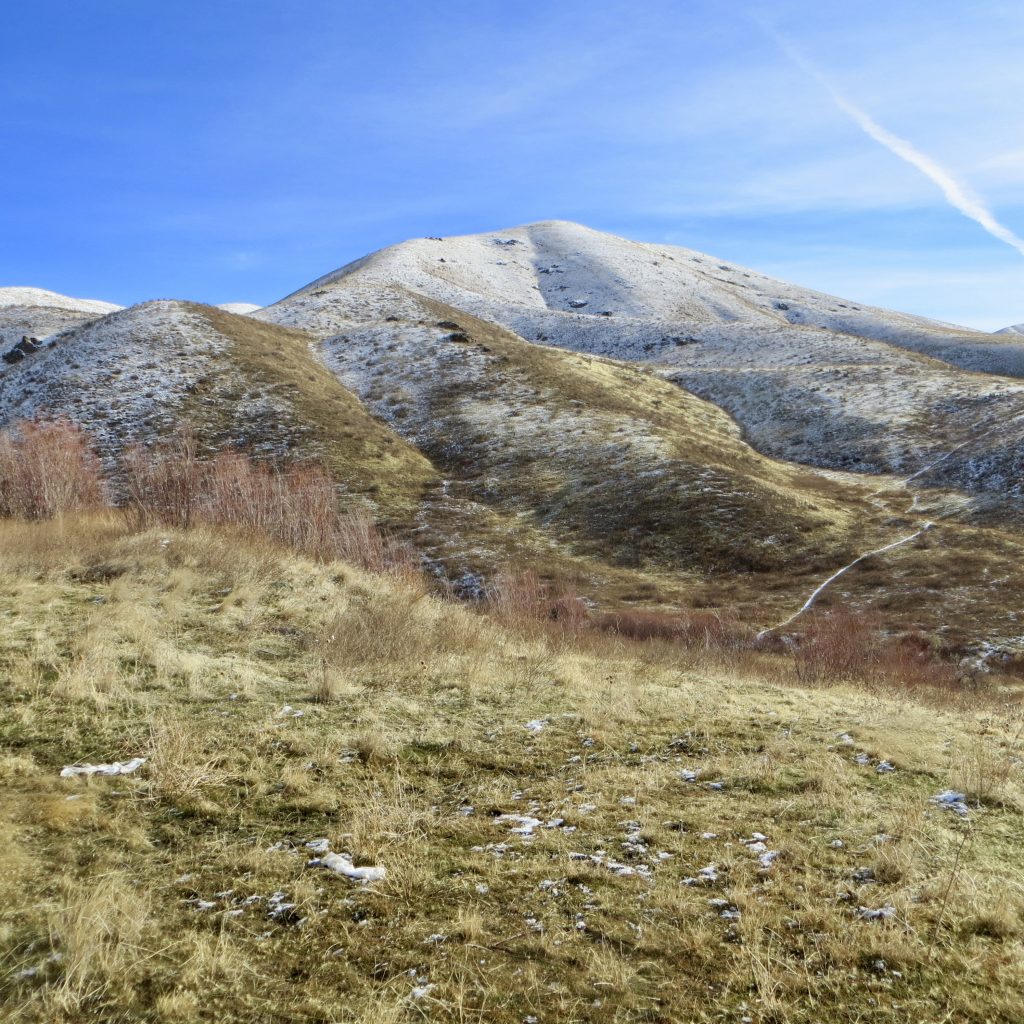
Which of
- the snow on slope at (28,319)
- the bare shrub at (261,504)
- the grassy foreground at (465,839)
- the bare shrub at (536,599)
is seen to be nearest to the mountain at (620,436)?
the bare shrub at (536,599)

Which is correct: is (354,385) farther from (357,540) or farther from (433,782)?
(433,782)

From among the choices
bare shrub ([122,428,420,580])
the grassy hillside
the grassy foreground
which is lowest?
the grassy foreground

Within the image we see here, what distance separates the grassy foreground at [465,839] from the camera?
4496 millimetres

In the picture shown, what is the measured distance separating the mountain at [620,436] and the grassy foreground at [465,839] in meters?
26.6

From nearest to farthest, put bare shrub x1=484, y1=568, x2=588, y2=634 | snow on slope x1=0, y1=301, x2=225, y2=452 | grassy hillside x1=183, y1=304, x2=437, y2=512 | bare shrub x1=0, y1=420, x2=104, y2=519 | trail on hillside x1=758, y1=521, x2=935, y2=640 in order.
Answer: bare shrub x1=484, y1=568, x2=588, y2=634 < bare shrub x1=0, y1=420, x2=104, y2=519 < trail on hillside x1=758, y1=521, x2=935, y2=640 < grassy hillside x1=183, y1=304, x2=437, y2=512 < snow on slope x1=0, y1=301, x2=225, y2=452

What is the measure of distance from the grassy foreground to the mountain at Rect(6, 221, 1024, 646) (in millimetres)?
26601

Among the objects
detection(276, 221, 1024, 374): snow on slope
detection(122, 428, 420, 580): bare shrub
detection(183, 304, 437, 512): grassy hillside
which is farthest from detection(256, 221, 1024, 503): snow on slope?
detection(122, 428, 420, 580): bare shrub

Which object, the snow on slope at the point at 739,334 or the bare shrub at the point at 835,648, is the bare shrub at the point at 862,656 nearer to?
the bare shrub at the point at 835,648

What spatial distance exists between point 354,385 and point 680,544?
42.1m

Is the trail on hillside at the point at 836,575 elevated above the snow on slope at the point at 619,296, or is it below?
below

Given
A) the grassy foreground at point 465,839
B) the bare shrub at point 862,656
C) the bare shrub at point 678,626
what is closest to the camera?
the grassy foreground at point 465,839

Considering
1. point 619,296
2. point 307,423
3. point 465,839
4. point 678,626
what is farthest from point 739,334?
point 465,839

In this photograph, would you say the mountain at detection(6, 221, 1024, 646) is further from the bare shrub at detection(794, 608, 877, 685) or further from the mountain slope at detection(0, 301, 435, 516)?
the bare shrub at detection(794, 608, 877, 685)

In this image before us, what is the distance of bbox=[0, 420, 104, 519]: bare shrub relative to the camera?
29.2 meters
